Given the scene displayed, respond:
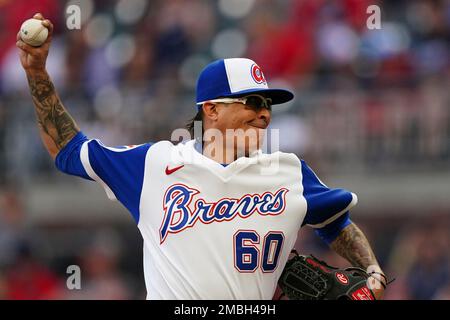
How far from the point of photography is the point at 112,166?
16.8ft

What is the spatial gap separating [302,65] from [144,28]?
243 centimetres

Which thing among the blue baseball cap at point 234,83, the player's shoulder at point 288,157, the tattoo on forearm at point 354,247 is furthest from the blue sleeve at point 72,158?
the tattoo on forearm at point 354,247

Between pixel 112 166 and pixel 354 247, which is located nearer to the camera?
pixel 112 166

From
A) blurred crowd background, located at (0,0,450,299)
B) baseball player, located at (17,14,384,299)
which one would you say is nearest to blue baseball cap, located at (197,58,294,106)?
baseball player, located at (17,14,384,299)

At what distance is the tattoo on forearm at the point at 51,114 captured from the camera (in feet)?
17.0

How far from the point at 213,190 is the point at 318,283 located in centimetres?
69

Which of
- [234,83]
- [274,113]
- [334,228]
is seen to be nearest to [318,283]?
[334,228]

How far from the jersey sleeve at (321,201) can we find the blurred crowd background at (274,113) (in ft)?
17.9

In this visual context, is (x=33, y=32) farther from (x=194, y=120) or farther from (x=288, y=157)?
(x=288, y=157)

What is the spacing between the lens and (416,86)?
11.9 meters

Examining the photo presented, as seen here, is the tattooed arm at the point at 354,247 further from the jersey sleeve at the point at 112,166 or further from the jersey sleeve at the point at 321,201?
the jersey sleeve at the point at 112,166

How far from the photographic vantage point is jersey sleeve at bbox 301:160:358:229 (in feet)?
16.7

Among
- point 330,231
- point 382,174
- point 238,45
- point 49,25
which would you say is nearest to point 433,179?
point 382,174
